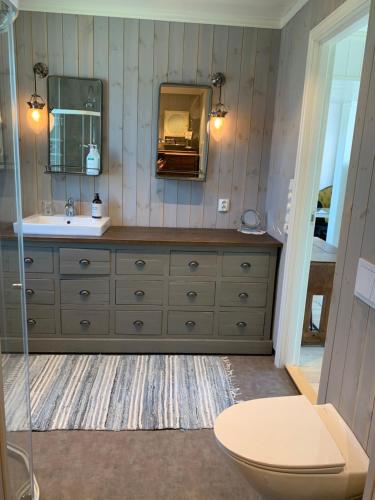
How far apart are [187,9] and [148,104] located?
71cm

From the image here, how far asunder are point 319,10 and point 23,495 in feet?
9.11

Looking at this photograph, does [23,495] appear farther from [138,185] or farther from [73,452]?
[138,185]

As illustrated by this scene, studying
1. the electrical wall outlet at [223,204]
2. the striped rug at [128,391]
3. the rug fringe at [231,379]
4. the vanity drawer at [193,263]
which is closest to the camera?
the striped rug at [128,391]

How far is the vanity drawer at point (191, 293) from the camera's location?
2801mm

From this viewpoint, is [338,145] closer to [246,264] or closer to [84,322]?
[246,264]

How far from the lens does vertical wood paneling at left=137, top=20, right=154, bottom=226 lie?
2885mm

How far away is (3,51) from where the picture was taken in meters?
1.22

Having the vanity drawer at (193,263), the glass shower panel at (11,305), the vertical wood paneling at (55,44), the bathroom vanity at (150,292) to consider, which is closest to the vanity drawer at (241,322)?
the bathroom vanity at (150,292)

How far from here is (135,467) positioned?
1835 millimetres

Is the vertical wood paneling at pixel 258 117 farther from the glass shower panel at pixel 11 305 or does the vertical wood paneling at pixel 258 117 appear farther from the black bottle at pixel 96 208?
the glass shower panel at pixel 11 305

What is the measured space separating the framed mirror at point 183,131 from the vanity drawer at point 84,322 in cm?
119

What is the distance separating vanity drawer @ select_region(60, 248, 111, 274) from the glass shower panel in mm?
1169

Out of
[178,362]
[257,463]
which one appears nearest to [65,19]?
[178,362]

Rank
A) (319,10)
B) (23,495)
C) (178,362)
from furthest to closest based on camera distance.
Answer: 1. (178,362)
2. (319,10)
3. (23,495)
